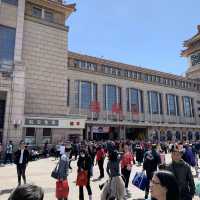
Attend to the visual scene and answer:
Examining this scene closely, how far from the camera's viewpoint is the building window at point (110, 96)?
42.4 meters

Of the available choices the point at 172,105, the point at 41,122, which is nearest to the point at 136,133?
the point at 172,105

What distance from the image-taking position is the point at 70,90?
126 ft

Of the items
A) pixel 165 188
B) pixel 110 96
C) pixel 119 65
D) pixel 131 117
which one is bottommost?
pixel 165 188

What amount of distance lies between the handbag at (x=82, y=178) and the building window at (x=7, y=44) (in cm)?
1992

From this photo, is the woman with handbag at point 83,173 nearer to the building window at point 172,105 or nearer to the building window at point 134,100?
the building window at point 134,100

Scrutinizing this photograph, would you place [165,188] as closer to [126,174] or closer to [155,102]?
[126,174]

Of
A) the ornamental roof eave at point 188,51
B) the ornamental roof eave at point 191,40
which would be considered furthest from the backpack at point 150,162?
the ornamental roof eave at point 188,51

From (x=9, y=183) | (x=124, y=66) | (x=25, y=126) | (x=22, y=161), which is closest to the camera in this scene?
(x=22, y=161)

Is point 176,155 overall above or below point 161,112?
below

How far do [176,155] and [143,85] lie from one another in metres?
44.6

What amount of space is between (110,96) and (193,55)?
114 ft

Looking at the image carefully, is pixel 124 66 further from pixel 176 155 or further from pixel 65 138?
pixel 176 155

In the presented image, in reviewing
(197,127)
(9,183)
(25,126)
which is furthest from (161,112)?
(9,183)

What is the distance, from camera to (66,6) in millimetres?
31578
